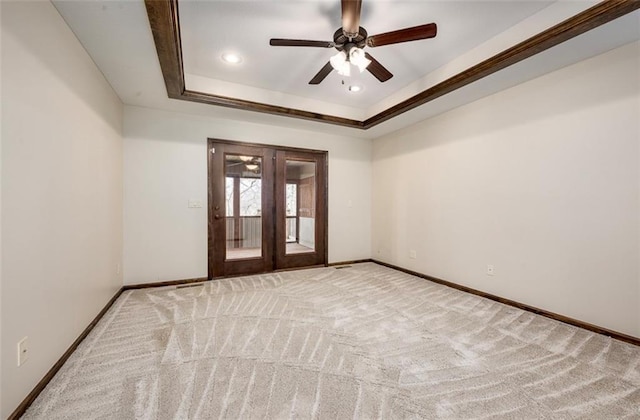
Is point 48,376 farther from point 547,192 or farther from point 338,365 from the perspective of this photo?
point 547,192

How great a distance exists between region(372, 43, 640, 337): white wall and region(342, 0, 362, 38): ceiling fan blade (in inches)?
86.4

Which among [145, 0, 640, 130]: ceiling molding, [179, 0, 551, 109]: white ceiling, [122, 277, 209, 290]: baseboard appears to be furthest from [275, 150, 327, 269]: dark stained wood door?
[179, 0, 551, 109]: white ceiling

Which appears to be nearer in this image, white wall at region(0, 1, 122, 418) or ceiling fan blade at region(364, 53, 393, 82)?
white wall at region(0, 1, 122, 418)

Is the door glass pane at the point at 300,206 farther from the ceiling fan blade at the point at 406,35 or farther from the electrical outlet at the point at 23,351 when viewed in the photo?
the electrical outlet at the point at 23,351

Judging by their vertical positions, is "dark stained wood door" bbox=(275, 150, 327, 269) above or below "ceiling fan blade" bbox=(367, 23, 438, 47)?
below

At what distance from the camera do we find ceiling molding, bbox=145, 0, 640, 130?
5.84 feet

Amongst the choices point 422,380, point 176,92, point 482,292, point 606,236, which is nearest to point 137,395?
point 422,380

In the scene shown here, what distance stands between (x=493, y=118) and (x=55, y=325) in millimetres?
4504

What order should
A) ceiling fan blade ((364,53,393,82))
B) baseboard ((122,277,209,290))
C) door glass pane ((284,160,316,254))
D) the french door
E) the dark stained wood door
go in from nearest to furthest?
ceiling fan blade ((364,53,393,82))
baseboard ((122,277,209,290))
the french door
the dark stained wood door
door glass pane ((284,160,316,254))

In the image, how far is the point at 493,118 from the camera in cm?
311

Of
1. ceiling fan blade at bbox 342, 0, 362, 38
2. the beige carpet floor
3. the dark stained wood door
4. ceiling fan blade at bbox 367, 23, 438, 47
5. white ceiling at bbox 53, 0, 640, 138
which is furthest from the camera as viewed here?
the dark stained wood door

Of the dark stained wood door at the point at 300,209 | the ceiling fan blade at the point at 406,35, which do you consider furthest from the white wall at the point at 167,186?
the ceiling fan blade at the point at 406,35

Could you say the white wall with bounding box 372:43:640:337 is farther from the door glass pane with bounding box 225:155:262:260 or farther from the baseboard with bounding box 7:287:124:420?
the baseboard with bounding box 7:287:124:420

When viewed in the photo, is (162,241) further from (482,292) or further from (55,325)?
(482,292)
